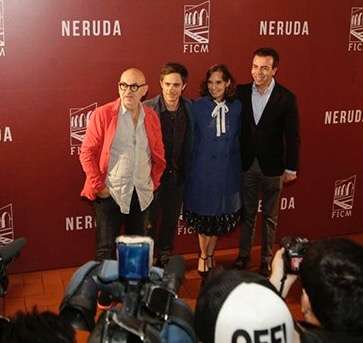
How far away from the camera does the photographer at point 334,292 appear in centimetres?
119

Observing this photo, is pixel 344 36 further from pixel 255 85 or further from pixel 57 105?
pixel 57 105

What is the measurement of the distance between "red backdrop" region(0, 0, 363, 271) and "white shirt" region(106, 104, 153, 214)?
0.58 metres

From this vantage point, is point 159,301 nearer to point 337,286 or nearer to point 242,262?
point 337,286

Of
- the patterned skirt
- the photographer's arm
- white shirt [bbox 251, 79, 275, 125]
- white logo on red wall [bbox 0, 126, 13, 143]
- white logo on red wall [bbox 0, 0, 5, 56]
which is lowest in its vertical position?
the patterned skirt

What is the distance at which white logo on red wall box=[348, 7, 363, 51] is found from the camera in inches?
149

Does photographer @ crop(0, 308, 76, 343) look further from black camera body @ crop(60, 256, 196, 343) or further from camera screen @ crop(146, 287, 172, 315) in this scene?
camera screen @ crop(146, 287, 172, 315)

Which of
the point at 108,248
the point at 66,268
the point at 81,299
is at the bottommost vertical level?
the point at 66,268

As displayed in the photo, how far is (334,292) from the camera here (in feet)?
3.92

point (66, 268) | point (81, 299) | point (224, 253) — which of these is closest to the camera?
point (81, 299)

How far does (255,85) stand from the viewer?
10.6 ft

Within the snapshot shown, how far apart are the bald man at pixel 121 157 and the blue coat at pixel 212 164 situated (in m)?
0.26

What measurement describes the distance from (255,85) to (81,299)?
7.22ft

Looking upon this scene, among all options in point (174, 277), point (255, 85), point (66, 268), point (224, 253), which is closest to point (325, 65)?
point (255, 85)

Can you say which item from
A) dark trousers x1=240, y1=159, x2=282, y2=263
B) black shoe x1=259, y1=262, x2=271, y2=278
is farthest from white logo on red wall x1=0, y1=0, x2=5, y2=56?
black shoe x1=259, y1=262, x2=271, y2=278
